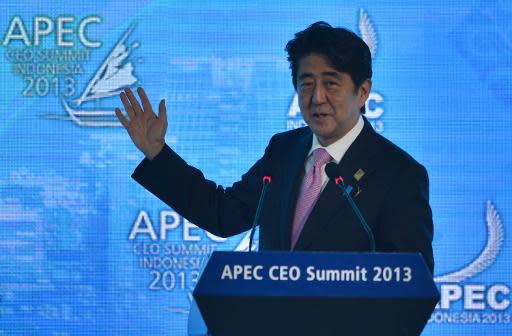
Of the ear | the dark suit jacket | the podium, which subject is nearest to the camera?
the podium

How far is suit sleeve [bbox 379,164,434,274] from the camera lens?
1.88 meters

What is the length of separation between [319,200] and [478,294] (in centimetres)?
205

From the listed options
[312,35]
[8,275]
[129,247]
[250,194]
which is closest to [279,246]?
[250,194]

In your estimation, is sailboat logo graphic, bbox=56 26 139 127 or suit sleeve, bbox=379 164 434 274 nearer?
suit sleeve, bbox=379 164 434 274

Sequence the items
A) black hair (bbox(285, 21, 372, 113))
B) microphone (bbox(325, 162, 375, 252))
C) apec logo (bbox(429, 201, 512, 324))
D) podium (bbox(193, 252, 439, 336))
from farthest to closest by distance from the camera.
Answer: apec logo (bbox(429, 201, 512, 324)) → black hair (bbox(285, 21, 372, 113)) → microphone (bbox(325, 162, 375, 252)) → podium (bbox(193, 252, 439, 336))

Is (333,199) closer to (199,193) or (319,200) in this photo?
(319,200)

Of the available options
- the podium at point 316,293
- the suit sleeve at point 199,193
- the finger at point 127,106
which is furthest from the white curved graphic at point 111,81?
the podium at point 316,293

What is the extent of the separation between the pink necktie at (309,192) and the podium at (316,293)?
64 cm

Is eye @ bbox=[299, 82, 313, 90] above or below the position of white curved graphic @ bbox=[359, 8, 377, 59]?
below

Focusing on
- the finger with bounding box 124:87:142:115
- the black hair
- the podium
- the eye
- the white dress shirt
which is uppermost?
the black hair

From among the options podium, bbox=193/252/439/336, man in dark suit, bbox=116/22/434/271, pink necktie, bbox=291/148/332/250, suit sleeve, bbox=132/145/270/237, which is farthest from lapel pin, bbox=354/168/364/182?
podium, bbox=193/252/439/336

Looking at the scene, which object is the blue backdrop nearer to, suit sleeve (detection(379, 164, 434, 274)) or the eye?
the eye

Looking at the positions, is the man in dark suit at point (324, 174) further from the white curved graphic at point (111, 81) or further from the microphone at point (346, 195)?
the white curved graphic at point (111, 81)

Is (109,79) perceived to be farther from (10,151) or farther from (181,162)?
(181,162)
